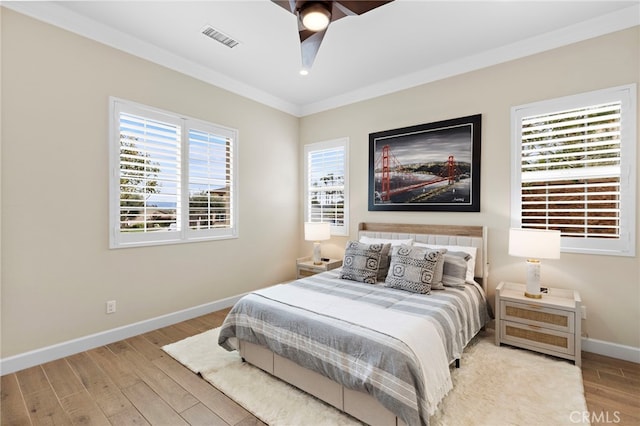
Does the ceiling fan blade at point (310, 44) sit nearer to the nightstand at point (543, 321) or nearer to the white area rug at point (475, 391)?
the white area rug at point (475, 391)

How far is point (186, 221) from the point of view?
357cm

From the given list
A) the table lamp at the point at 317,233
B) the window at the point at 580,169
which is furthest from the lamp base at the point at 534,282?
the table lamp at the point at 317,233

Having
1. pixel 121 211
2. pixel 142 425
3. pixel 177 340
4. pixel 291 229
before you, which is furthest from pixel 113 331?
pixel 291 229

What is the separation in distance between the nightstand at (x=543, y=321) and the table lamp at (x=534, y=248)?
13 centimetres

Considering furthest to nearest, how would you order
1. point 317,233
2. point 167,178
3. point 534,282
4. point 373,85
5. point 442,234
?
point 317,233, point 373,85, point 442,234, point 167,178, point 534,282

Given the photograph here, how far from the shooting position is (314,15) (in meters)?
1.75

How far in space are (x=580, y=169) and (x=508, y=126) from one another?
774 millimetres

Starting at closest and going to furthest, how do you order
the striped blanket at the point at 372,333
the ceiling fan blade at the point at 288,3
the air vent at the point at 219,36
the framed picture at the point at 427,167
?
the striped blanket at the point at 372,333 → the ceiling fan blade at the point at 288,3 → the air vent at the point at 219,36 → the framed picture at the point at 427,167

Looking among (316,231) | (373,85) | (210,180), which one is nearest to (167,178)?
(210,180)

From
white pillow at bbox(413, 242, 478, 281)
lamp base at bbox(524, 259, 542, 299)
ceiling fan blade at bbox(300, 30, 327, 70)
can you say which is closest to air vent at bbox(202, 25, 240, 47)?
ceiling fan blade at bbox(300, 30, 327, 70)

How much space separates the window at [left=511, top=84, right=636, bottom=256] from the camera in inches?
104

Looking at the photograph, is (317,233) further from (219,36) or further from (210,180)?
(219,36)

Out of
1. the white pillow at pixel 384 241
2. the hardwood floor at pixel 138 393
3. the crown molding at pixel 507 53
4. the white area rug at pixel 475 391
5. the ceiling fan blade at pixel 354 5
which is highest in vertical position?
the crown molding at pixel 507 53

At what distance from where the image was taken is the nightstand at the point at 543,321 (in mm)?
2510
